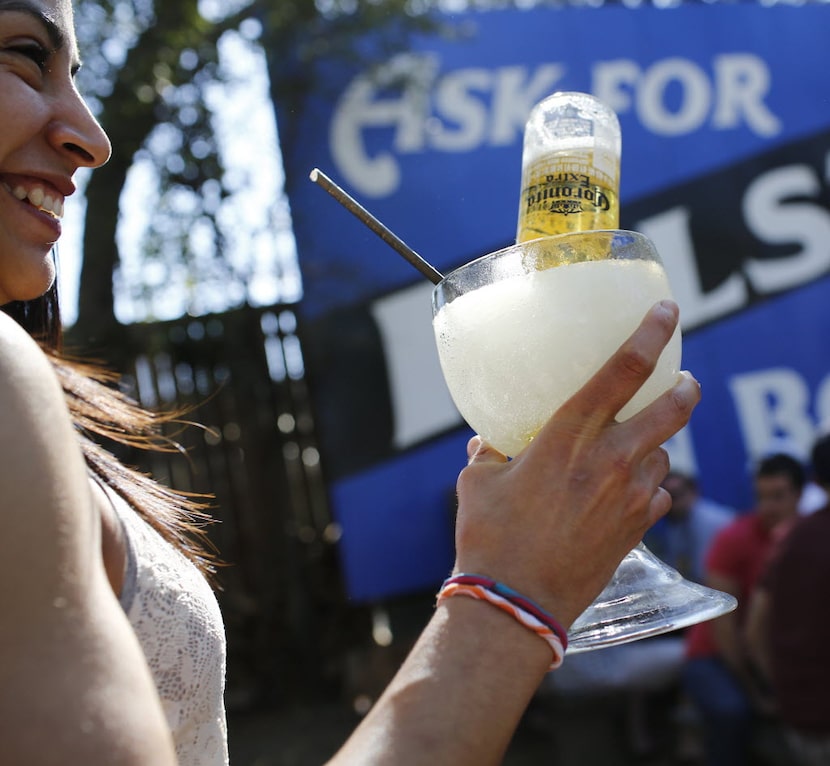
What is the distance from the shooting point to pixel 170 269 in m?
4.69

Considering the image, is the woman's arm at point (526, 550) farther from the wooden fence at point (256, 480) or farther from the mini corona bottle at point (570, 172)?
the wooden fence at point (256, 480)

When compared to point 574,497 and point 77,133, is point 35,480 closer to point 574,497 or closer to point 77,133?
point 574,497

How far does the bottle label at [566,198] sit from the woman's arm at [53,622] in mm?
634

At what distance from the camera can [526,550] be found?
30.8 inches

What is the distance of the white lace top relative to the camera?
91cm

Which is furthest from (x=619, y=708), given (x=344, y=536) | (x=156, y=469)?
(x=156, y=469)

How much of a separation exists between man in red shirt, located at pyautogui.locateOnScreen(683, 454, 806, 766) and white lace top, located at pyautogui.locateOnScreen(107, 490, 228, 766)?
2.99m

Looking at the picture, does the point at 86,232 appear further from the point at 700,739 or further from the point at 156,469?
the point at 700,739

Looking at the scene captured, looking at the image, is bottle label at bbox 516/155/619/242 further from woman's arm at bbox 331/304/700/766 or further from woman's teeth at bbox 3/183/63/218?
woman's teeth at bbox 3/183/63/218

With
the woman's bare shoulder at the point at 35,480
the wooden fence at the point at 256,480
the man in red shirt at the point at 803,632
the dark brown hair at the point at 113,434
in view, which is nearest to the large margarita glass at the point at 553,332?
the dark brown hair at the point at 113,434

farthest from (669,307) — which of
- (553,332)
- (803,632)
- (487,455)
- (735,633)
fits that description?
(735,633)

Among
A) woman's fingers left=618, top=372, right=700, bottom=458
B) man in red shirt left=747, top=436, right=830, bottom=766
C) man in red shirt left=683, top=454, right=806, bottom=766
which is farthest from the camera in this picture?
man in red shirt left=683, top=454, right=806, bottom=766

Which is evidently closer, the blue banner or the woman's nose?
the woman's nose

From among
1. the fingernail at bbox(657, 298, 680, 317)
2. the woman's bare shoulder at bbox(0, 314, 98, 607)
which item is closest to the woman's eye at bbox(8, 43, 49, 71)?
the woman's bare shoulder at bbox(0, 314, 98, 607)
